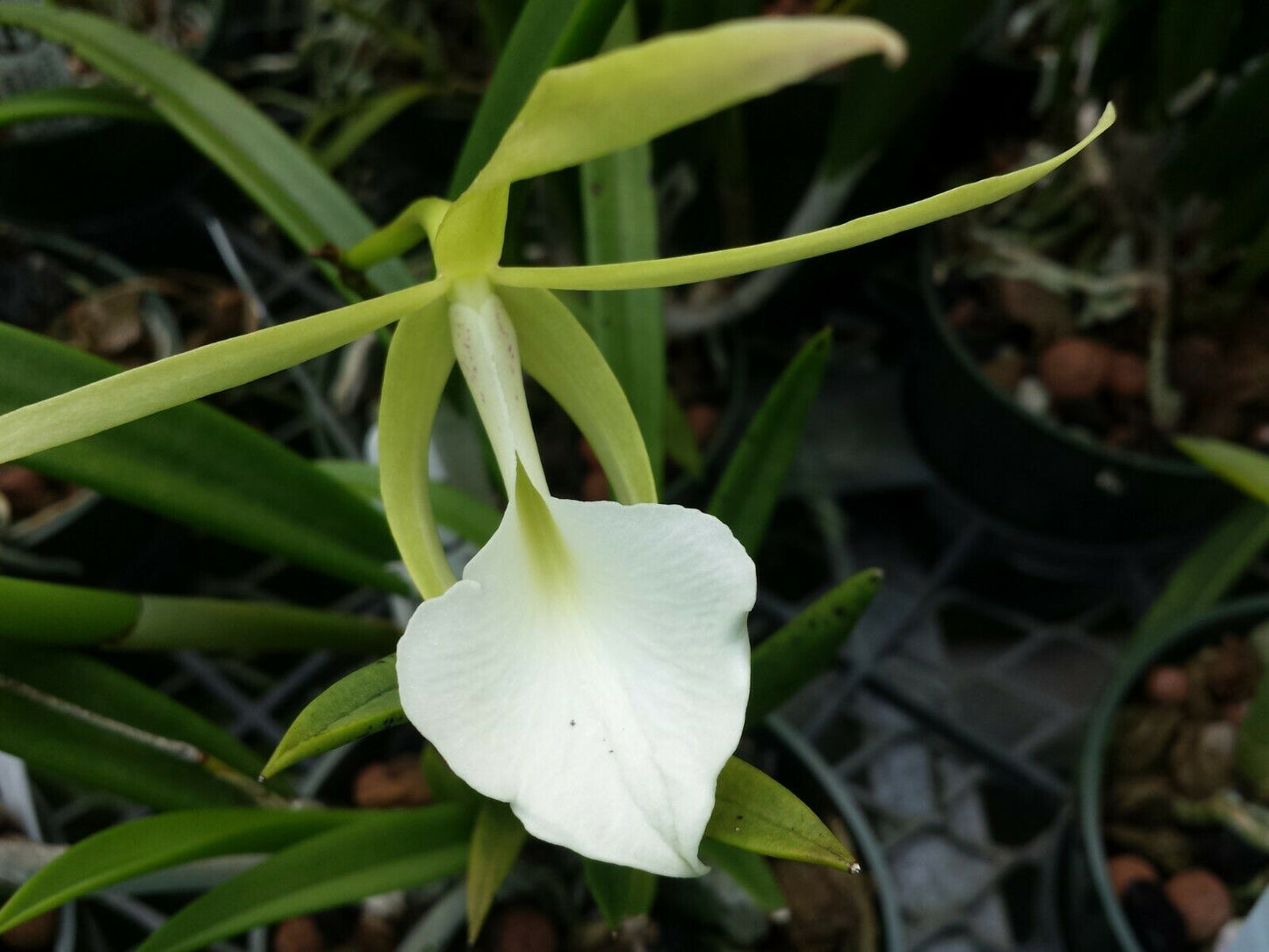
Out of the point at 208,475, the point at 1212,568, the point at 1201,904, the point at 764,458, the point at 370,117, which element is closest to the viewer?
the point at 208,475

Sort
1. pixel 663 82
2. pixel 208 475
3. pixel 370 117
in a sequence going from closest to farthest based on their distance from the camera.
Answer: pixel 663 82 < pixel 208 475 < pixel 370 117

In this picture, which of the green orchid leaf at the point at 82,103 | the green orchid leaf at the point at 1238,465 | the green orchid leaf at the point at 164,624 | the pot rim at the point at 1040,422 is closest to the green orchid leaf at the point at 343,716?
the green orchid leaf at the point at 164,624

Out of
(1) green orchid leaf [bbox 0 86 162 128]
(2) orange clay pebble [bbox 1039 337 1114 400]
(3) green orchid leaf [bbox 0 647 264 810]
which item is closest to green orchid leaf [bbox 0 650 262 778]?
(3) green orchid leaf [bbox 0 647 264 810]

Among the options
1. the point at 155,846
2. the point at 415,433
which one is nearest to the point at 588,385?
the point at 415,433

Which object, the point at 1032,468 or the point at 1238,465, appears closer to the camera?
the point at 1238,465

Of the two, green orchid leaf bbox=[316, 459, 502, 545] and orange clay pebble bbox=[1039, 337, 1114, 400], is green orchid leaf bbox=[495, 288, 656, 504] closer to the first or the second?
green orchid leaf bbox=[316, 459, 502, 545]

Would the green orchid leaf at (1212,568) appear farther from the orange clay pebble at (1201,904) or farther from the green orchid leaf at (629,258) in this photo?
the green orchid leaf at (629,258)

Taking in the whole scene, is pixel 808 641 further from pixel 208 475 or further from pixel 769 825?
pixel 208 475
